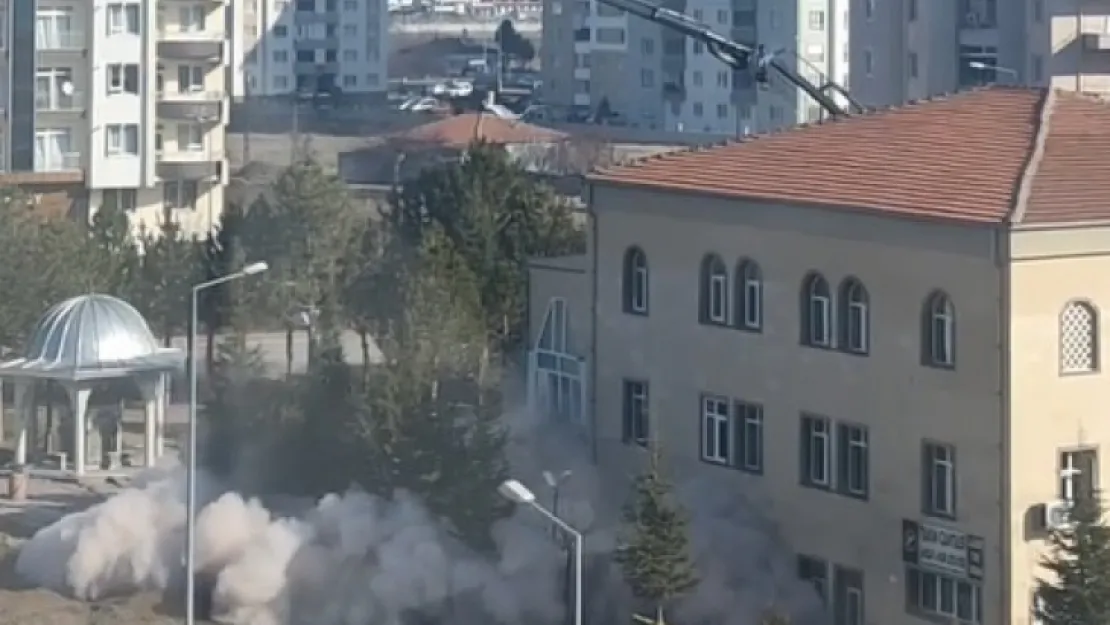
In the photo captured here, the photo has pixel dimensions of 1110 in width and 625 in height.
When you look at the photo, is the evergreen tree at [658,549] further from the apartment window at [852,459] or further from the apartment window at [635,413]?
the apartment window at [635,413]

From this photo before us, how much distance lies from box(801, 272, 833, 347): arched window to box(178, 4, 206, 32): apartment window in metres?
23.6

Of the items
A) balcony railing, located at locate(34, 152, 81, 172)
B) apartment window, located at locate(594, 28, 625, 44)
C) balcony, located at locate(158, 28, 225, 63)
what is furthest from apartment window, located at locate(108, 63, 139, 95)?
apartment window, located at locate(594, 28, 625, 44)

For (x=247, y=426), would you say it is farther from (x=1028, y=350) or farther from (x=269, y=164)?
(x=269, y=164)

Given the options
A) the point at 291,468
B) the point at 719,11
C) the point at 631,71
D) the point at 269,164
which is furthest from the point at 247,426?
the point at 631,71

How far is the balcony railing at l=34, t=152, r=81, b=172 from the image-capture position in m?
43.4

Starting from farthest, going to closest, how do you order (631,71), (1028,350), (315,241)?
1. (631,71)
2. (315,241)
3. (1028,350)

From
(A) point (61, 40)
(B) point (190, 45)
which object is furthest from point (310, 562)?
(B) point (190, 45)

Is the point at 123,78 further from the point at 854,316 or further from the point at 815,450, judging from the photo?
the point at 854,316

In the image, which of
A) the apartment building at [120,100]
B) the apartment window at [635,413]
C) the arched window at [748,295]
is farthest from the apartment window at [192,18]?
the arched window at [748,295]

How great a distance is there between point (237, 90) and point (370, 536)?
187ft

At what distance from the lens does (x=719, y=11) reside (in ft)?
256

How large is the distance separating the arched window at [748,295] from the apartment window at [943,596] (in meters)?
2.85

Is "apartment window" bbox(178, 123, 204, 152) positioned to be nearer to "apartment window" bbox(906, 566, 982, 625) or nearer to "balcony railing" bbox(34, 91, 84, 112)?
"balcony railing" bbox(34, 91, 84, 112)

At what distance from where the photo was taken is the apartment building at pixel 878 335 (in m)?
21.7
